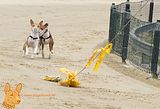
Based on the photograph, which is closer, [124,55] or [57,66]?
[57,66]

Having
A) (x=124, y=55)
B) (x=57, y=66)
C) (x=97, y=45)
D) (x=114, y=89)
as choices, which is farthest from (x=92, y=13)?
(x=114, y=89)

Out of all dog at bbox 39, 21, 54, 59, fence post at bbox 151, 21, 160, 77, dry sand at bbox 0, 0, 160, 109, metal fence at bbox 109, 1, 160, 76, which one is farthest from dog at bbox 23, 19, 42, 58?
fence post at bbox 151, 21, 160, 77

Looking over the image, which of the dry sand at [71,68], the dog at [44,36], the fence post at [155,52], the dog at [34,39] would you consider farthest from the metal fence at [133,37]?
the dog at [34,39]

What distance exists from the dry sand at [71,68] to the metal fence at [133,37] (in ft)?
2.00

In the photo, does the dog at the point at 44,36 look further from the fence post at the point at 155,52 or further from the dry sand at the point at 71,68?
the fence post at the point at 155,52

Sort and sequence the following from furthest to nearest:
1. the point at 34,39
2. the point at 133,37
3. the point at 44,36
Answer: the point at 133,37, the point at 44,36, the point at 34,39

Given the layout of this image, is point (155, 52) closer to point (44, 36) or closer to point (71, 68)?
point (71, 68)

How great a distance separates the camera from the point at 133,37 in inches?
568

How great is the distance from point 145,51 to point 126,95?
3800mm

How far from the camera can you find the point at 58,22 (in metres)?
24.9

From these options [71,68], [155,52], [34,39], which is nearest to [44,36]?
[34,39]

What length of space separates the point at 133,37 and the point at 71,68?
2.32 metres

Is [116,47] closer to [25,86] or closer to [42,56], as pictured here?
[42,56]

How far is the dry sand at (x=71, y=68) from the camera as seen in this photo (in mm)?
8789
